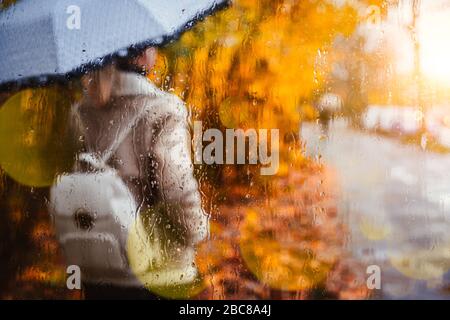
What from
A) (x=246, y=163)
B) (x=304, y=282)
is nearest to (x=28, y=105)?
(x=246, y=163)

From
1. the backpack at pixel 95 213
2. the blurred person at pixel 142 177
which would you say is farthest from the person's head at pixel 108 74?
the backpack at pixel 95 213

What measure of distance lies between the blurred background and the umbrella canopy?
12 centimetres

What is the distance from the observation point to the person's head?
83.3 inches

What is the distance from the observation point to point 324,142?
2.10 metres

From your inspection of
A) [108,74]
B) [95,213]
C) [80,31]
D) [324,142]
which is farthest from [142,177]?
[324,142]

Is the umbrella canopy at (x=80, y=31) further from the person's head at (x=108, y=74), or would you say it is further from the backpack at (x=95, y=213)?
the backpack at (x=95, y=213)

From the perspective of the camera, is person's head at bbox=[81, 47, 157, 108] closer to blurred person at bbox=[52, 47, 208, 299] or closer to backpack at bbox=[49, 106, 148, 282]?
blurred person at bbox=[52, 47, 208, 299]

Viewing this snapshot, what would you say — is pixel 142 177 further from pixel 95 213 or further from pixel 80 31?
pixel 80 31

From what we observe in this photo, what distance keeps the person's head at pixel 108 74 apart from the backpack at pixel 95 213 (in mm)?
189

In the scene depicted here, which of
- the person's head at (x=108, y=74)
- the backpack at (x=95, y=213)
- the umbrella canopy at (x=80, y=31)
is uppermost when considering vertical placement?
the umbrella canopy at (x=80, y=31)

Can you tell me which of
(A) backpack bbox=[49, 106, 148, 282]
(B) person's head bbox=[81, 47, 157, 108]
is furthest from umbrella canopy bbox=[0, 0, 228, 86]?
(A) backpack bbox=[49, 106, 148, 282]

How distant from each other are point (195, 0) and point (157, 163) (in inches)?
30.1

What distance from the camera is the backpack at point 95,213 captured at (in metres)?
2.09

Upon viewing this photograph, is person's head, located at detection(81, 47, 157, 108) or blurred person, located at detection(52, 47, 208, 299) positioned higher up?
person's head, located at detection(81, 47, 157, 108)
